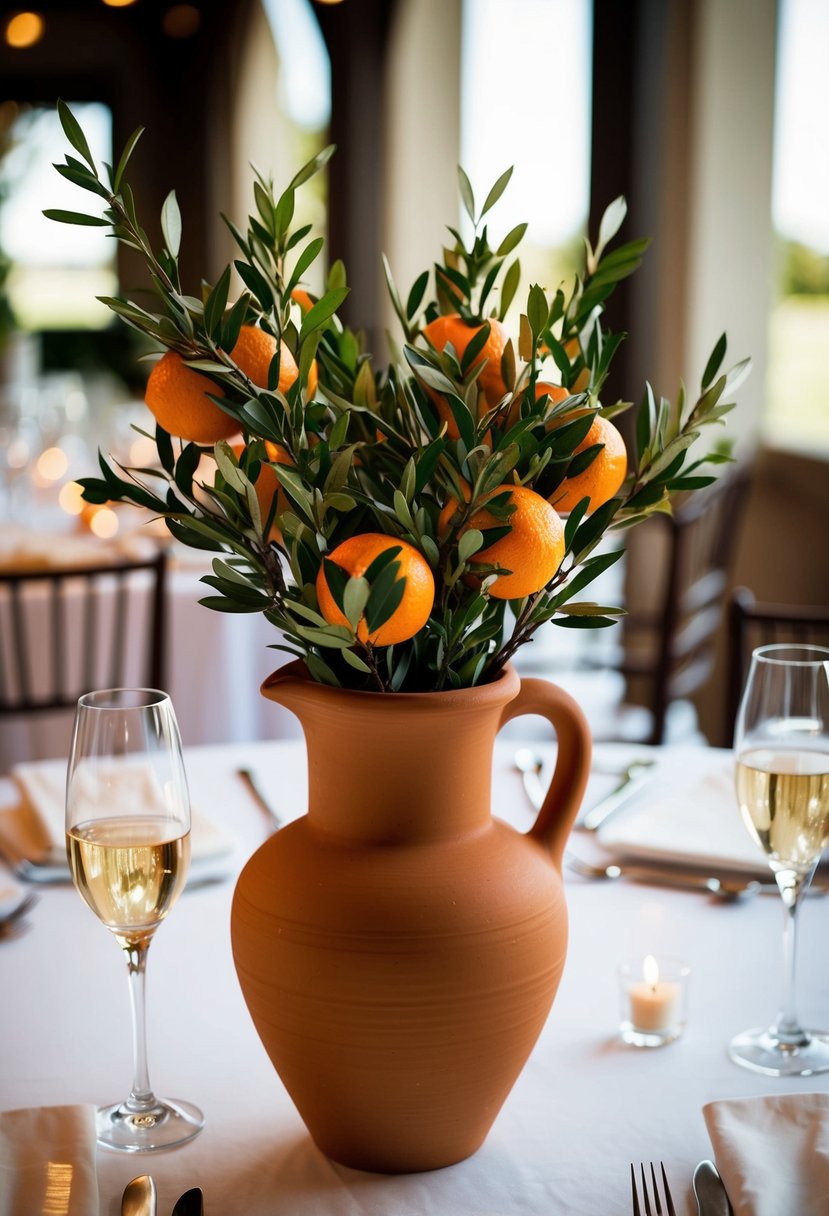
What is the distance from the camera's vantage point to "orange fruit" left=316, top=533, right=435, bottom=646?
0.61 meters

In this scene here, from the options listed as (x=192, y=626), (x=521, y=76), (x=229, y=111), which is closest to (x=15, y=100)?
(x=229, y=111)

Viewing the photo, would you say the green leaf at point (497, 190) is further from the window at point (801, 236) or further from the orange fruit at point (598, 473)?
the window at point (801, 236)

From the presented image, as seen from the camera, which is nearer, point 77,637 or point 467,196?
point 467,196

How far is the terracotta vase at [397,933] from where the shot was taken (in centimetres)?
67

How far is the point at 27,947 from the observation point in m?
0.99

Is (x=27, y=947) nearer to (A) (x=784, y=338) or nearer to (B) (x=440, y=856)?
(B) (x=440, y=856)

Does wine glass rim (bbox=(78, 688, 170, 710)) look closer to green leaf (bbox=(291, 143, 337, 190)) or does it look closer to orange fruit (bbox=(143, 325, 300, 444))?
orange fruit (bbox=(143, 325, 300, 444))

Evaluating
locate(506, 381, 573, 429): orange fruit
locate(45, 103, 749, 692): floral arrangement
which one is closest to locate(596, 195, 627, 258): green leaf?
locate(45, 103, 749, 692): floral arrangement

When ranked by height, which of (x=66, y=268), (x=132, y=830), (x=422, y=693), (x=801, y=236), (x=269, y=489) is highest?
(x=66, y=268)

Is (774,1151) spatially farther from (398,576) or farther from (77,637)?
(77,637)

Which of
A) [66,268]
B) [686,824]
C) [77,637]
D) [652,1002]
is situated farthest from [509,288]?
[66,268]

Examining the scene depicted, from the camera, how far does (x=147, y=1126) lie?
748 mm

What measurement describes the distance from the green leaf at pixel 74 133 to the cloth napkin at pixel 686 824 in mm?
746

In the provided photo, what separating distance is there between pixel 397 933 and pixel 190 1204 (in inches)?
6.8
